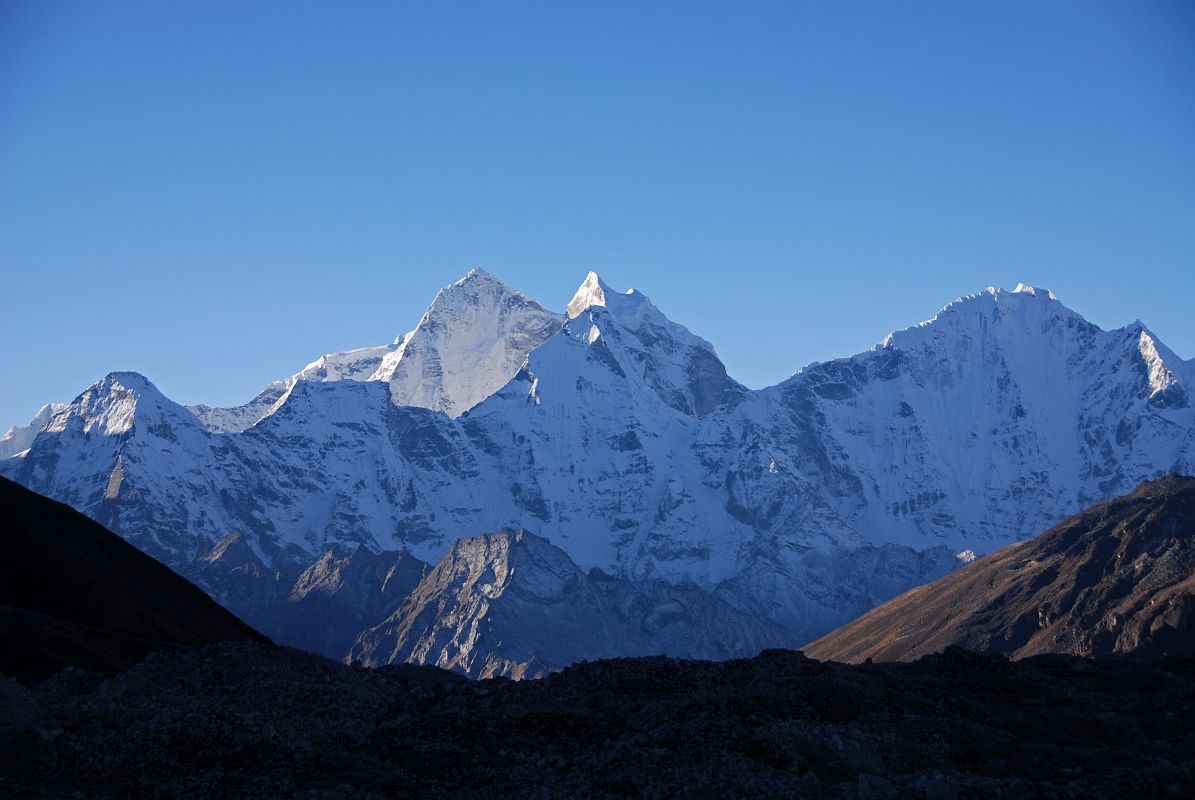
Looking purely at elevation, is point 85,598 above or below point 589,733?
above

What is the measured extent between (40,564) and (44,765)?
87.2 metres

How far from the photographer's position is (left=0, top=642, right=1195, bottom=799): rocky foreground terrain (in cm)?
A: 3831

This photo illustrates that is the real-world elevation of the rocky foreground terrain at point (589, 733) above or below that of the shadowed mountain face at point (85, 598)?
below

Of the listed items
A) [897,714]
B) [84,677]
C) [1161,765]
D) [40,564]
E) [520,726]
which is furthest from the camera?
[40,564]

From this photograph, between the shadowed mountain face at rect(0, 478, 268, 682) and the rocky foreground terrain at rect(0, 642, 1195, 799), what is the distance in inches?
1361

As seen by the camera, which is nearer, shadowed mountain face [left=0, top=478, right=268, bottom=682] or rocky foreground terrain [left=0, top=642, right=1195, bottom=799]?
rocky foreground terrain [left=0, top=642, right=1195, bottom=799]

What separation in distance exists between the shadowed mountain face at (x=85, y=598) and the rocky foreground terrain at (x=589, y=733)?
34576 millimetres

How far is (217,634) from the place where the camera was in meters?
124

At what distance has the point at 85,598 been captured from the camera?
117 m

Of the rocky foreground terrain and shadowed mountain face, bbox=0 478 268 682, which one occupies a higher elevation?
shadowed mountain face, bbox=0 478 268 682

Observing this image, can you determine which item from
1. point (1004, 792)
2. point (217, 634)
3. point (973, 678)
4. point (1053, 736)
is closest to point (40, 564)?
point (217, 634)

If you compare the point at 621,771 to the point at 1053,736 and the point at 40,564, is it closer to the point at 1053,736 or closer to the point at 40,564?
the point at 1053,736

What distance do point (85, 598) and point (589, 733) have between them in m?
81.4

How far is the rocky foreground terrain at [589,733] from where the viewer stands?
1508 inches
